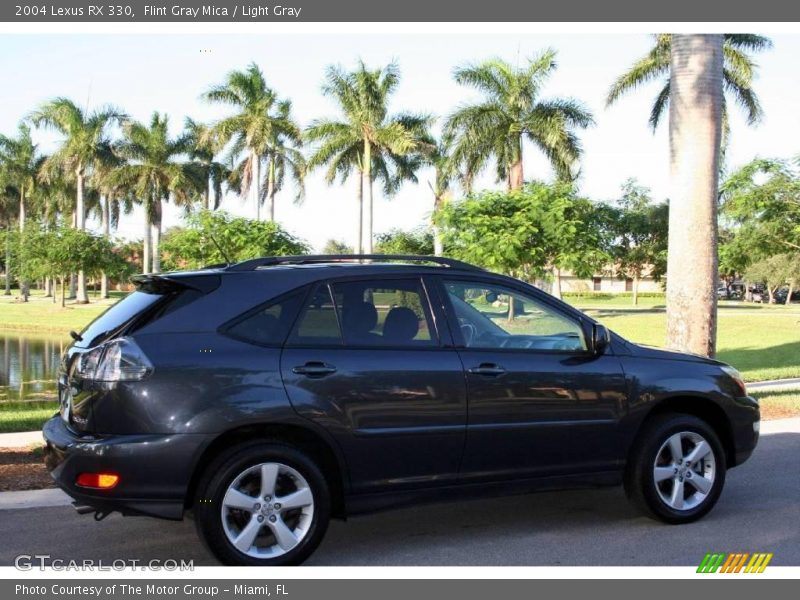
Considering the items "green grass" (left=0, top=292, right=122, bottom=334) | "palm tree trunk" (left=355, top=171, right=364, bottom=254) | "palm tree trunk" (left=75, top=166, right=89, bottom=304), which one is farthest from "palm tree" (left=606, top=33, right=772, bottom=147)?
"palm tree trunk" (left=75, top=166, right=89, bottom=304)

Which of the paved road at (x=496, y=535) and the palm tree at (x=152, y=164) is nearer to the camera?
the paved road at (x=496, y=535)

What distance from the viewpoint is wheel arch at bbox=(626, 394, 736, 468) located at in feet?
20.7

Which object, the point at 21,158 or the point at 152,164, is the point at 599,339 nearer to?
the point at 152,164

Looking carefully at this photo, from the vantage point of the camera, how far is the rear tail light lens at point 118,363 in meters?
4.97

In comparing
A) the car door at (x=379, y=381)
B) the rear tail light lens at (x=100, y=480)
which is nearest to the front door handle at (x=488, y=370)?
the car door at (x=379, y=381)

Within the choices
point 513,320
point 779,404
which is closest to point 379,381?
point 513,320

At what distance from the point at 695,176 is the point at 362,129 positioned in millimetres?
33990

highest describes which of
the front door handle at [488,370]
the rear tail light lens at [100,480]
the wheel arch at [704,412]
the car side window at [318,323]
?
the car side window at [318,323]

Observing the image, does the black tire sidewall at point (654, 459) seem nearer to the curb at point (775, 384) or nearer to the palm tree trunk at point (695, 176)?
the palm tree trunk at point (695, 176)

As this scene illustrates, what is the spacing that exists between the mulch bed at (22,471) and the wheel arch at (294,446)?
9.32 ft

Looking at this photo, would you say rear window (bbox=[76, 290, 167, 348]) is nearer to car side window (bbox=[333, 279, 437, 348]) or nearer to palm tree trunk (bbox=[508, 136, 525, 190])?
car side window (bbox=[333, 279, 437, 348])

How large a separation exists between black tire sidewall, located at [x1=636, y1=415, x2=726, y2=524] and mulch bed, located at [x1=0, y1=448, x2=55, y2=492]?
14.8 feet

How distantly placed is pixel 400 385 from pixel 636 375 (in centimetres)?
171

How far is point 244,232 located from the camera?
3919 cm
